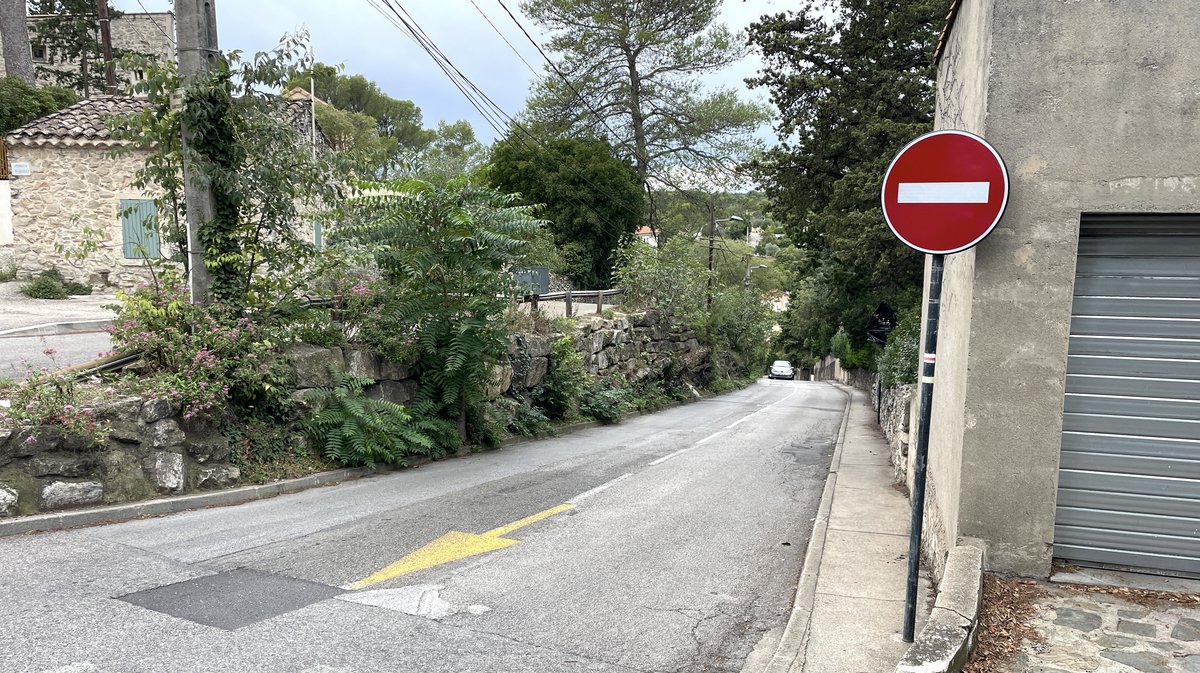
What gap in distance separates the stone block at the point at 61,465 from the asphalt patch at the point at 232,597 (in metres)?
2.87

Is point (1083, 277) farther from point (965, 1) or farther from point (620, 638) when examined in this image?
point (620, 638)

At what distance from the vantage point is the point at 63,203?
59.9 ft

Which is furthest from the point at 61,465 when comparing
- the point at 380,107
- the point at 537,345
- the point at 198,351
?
the point at 380,107

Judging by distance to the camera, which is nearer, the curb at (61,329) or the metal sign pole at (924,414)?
the metal sign pole at (924,414)

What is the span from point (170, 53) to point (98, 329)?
974 inches

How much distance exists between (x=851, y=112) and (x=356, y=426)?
46.3ft

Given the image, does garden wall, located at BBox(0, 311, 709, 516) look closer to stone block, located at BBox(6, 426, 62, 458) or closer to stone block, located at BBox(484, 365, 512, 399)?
stone block, located at BBox(6, 426, 62, 458)

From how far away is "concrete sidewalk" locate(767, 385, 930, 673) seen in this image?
4.48 m

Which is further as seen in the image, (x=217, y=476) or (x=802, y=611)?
(x=217, y=476)

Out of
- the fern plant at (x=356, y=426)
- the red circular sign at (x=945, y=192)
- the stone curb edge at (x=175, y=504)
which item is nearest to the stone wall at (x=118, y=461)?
the stone curb edge at (x=175, y=504)

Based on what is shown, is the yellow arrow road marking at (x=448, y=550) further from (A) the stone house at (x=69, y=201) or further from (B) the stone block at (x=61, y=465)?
(A) the stone house at (x=69, y=201)

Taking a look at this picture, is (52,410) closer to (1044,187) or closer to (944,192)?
(944,192)

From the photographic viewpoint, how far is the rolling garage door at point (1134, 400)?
15.0 ft

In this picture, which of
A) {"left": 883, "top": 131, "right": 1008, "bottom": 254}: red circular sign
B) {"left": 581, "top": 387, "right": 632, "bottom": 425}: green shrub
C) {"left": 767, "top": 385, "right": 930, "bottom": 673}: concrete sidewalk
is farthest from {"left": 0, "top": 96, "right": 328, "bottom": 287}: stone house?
{"left": 883, "top": 131, "right": 1008, "bottom": 254}: red circular sign
